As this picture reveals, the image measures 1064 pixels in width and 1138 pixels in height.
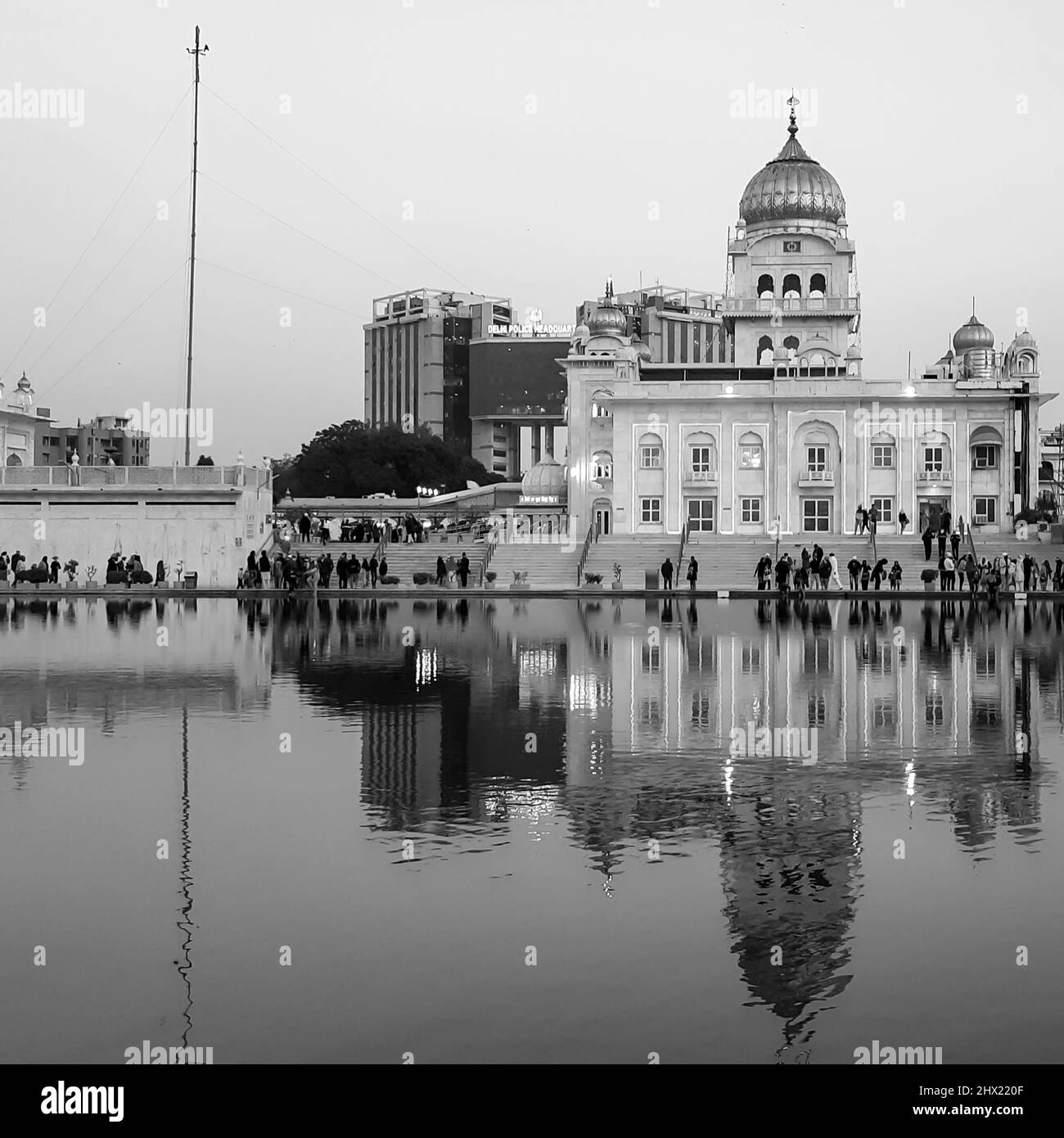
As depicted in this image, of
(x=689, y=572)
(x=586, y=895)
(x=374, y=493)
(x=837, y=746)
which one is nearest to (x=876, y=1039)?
(x=586, y=895)

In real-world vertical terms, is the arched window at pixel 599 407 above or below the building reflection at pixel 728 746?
above

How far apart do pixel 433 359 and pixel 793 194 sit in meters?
102

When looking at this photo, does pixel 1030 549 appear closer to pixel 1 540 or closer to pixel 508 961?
pixel 1 540

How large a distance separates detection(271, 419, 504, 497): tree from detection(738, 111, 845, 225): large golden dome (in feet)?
121

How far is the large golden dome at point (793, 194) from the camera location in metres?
76.9

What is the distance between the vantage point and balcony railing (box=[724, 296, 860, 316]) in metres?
76.1

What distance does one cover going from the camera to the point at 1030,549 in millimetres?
58688

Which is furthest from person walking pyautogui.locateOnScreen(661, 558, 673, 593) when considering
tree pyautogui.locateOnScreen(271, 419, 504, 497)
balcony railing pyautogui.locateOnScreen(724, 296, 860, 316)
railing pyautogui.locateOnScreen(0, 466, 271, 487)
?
tree pyautogui.locateOnScreen(271, 419, 504, 497)

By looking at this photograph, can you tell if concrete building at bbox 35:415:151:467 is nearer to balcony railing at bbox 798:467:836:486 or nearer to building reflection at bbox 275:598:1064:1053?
balcony railing at bbox 798:467:836:486

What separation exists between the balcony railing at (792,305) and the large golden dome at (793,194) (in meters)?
4.17

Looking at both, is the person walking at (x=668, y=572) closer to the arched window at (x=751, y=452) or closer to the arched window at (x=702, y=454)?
the arched window at (x=702, y=454)

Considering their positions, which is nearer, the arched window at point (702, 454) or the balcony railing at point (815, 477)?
the balcony railing at point (815, 477)

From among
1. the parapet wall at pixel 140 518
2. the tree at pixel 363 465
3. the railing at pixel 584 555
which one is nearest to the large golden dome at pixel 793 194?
the railing at pixel 584 555

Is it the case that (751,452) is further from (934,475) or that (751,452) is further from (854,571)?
(854,571)
